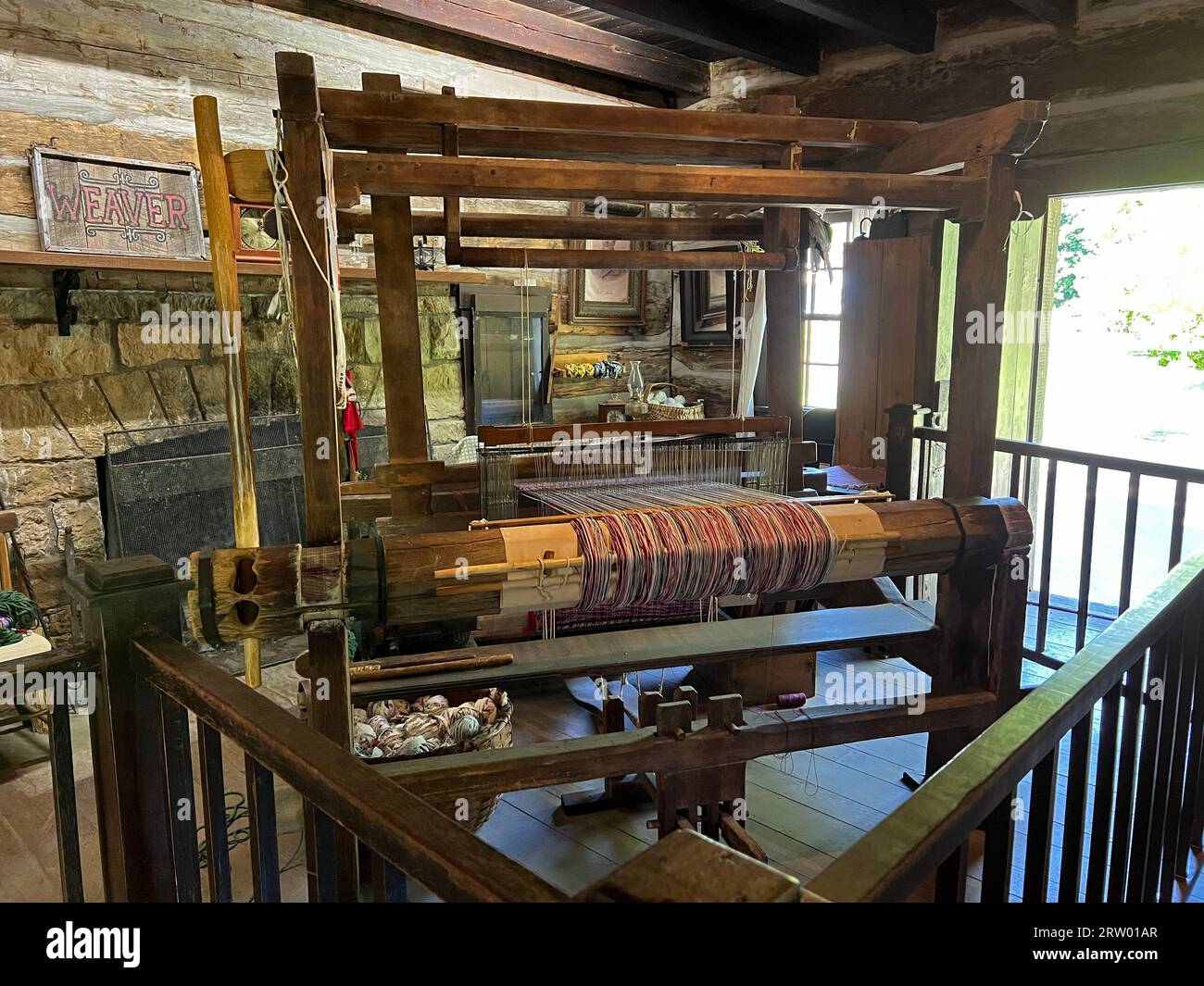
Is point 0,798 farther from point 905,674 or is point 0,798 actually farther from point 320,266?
point 905,674

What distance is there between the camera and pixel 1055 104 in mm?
3738

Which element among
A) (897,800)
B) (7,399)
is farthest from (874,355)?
(7,399)

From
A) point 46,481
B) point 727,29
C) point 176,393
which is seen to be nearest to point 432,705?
point 46,481

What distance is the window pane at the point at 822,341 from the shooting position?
17.5 ft

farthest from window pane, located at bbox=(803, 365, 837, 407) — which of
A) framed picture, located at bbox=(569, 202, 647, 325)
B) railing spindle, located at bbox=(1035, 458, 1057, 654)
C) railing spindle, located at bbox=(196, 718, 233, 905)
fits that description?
railing spindle, located at bbox=(196, 718, 233, 905)

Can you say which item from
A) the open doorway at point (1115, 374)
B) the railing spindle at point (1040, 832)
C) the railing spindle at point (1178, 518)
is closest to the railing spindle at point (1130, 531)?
the railing spindle at point (1178, 518)

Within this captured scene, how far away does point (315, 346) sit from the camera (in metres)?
1.58

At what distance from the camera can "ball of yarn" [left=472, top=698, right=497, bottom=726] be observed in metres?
2.53

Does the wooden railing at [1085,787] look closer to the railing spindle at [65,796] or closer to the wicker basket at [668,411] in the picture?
the railing spindle at [65,796]

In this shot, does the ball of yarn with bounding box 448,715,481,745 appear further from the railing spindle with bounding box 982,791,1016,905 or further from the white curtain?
the railing spindle with bounding box 982,791,1016,905

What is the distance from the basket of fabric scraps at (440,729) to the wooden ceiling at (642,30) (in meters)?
2.96

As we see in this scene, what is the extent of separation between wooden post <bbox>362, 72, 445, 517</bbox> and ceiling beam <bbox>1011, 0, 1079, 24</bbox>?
2.62 metres

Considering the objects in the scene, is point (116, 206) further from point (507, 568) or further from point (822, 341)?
point (822, 341)
